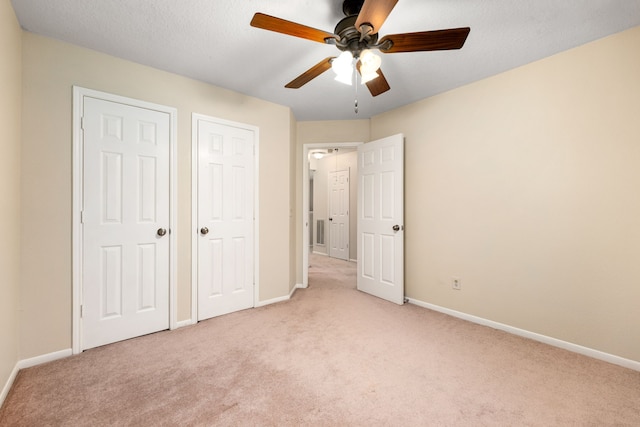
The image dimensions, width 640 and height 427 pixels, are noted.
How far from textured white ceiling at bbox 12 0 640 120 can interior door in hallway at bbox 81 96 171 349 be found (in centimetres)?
54

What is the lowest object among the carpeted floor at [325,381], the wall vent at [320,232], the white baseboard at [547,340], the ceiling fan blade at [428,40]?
the carpeted floor at [325,381]

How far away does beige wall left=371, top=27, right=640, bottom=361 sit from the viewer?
2.02 metres

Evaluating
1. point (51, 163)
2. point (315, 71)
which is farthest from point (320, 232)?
point (51, 163)

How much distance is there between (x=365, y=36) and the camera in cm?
154

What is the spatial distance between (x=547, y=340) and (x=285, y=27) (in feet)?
10.1

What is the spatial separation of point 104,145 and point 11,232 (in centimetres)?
86

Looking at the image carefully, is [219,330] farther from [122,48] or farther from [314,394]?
[122,48]

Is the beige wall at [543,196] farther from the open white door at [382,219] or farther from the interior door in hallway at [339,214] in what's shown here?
the interior door in hallway at [339,214]

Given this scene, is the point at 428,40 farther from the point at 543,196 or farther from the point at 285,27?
the point at 543,196

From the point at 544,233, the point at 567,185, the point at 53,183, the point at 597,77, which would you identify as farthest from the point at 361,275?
the point at 53,183

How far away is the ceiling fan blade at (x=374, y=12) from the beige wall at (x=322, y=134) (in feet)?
8.12

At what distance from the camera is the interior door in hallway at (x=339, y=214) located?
625 centimetres

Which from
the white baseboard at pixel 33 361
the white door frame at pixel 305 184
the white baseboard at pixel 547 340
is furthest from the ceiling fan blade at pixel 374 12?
the white baseboard at pixel 33 361

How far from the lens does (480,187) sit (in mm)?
2793
